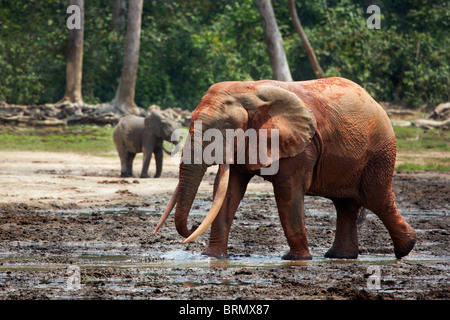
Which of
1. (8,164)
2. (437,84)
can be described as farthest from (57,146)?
(437,84)

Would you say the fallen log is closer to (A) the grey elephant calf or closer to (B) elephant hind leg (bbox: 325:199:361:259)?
(A) the grey elephant calf

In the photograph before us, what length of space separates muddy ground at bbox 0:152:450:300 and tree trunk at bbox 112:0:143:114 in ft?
40.9

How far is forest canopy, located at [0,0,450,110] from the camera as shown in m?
30.5

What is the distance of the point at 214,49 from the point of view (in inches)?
1283

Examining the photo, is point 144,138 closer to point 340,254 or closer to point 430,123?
point 340,254

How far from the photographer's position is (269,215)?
40.0 ft

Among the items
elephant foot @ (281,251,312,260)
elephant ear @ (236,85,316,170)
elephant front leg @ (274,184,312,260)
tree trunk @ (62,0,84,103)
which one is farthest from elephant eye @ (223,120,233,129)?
tree trunk @ (62,0,84,103)

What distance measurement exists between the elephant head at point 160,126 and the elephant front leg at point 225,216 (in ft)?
32.0

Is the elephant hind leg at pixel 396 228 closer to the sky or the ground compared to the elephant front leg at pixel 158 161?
closer to the sky

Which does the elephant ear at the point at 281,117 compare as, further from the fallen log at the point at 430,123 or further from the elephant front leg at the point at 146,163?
the fallen log at the point at 430,123

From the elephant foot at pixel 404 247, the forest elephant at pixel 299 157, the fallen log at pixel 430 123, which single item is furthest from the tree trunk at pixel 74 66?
the elephant foot at pixel 404 247

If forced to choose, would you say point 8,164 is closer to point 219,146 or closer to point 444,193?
point 444,193

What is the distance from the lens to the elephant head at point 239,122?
7.95 m
